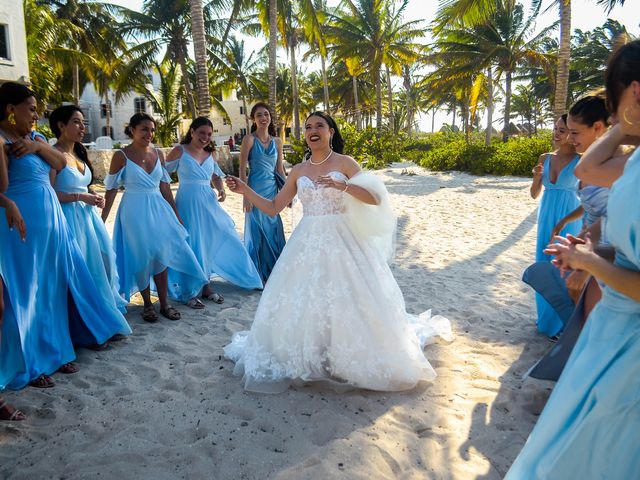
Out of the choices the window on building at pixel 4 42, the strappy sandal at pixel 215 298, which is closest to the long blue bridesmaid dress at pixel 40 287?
the strappy sandal at pixel 215 298

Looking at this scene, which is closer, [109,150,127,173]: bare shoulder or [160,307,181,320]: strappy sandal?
[109,150,127,173]: bare shoulder

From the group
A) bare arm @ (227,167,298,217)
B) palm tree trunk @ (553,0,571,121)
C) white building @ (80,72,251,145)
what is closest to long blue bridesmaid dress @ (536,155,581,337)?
bare arm @ (227,167,298,217)

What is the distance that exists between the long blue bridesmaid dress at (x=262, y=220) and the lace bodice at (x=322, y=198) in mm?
2577

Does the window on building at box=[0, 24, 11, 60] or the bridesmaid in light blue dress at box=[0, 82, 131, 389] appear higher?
the window on building at box=[0, 24, 11, 60]

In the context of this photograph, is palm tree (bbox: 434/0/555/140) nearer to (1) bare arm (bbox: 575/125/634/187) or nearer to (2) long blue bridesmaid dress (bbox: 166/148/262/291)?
(2) long blue bridesmaid dress (bbox: 166/148/262/291)

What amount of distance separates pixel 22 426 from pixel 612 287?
3.36m

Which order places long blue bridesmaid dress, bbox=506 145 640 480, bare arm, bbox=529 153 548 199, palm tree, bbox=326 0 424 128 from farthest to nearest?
1. palm tree, bbox=326 0 424 128
2. bare arm, bbox=529 153 548 199
3. long blue bridesmaid dress, bbox=506 145 640 480

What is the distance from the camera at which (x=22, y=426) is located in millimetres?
3086

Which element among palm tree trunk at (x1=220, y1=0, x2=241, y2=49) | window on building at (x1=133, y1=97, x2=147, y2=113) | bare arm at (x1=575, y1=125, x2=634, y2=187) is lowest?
bare arm at (x1=575, y1=125, x2=634, y2=187)

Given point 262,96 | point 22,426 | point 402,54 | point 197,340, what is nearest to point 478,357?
point 197,340

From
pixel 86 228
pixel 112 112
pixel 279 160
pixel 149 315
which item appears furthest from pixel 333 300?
pixel 112 112

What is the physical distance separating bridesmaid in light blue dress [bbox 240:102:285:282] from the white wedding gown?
265 centimetres

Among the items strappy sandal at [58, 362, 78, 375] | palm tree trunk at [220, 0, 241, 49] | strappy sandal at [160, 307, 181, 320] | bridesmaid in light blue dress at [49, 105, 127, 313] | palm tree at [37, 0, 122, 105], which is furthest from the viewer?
palm tree at [37, 0, 122, 105]

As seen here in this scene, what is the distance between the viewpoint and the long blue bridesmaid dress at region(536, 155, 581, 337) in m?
4.41
